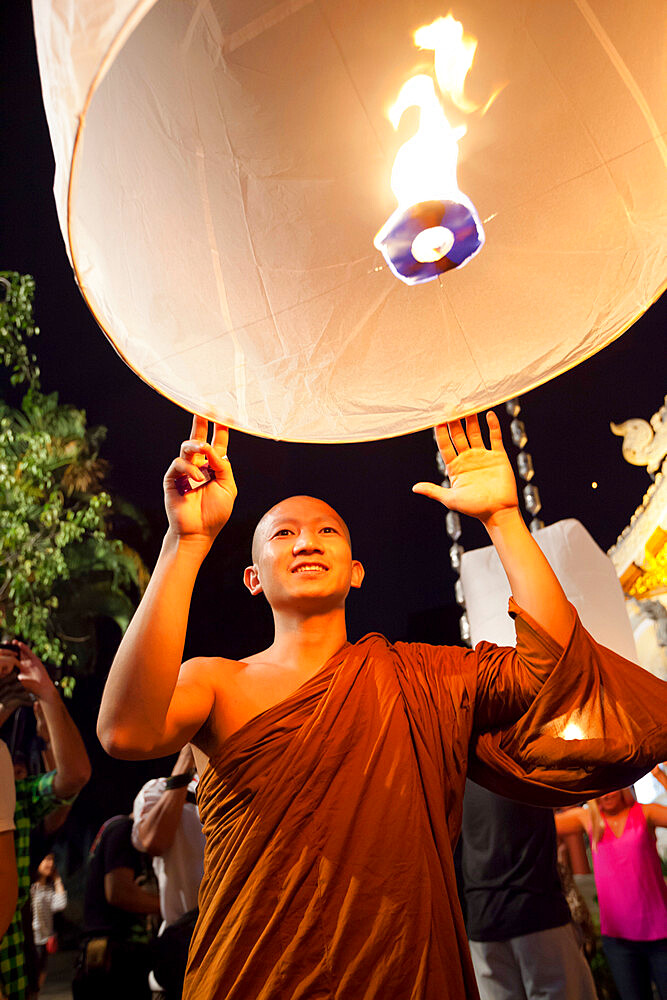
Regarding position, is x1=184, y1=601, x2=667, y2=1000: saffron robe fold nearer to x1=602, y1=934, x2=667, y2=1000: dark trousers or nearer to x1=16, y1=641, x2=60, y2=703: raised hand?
x1=16, y1=641, x2=60, y2=703: raised hand

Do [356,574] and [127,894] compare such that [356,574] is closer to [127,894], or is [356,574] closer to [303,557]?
[303,557]

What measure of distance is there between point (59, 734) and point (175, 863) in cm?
132

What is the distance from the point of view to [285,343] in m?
1.72

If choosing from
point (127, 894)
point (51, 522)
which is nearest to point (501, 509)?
point (127, 894)

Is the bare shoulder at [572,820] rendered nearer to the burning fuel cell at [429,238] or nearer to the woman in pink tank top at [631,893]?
the woman in pink tank top at [631,893]

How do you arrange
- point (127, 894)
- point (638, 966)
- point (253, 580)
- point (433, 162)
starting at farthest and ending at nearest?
point (638, 966) < point (127, 894) < point (253, 580) < point (433, 162)

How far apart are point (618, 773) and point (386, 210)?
1.38m

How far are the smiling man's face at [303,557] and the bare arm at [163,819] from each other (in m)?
1.95

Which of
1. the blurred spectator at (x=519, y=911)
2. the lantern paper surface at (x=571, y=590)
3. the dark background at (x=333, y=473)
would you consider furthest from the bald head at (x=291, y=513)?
the dark background at (x=333, y=473)

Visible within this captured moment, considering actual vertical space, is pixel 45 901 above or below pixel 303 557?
below

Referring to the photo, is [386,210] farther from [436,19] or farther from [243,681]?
[243,681]

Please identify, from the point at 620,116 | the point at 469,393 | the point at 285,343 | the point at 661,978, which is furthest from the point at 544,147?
the point at 661,978

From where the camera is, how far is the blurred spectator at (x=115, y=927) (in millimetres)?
3346

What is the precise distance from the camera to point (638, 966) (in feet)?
12.1
